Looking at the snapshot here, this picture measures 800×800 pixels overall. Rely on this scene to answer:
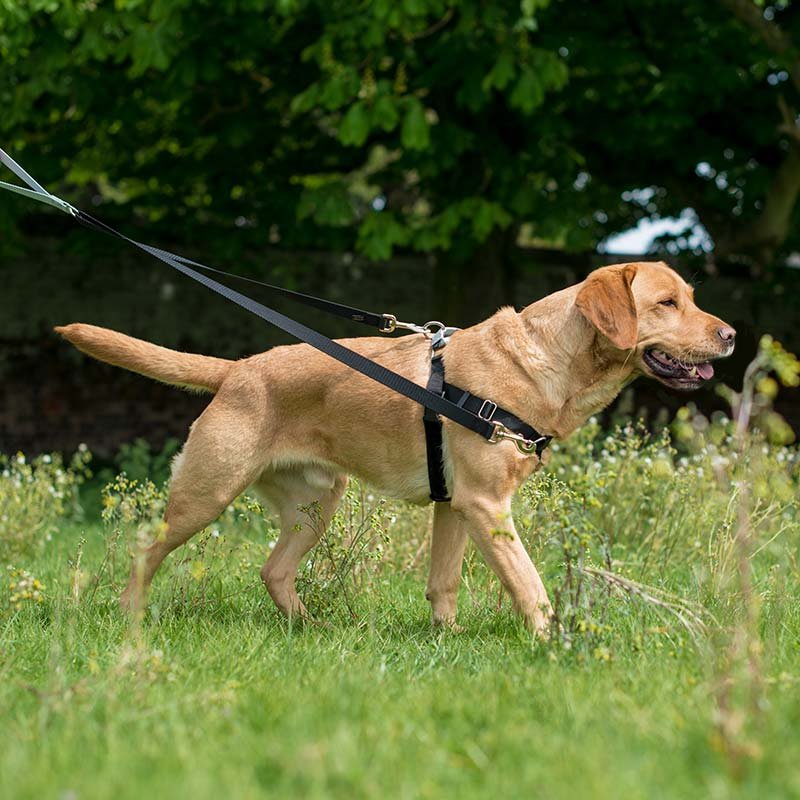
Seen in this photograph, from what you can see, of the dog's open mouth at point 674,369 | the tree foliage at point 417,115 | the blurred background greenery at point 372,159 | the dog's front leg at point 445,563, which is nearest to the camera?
the dog's open mouth at point 674,369

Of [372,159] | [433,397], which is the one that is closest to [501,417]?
[433,397]

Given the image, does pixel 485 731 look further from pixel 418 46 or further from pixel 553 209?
pixel 418 46

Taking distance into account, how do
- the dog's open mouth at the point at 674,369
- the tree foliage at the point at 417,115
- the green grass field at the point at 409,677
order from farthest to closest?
the tree foliage at the point at 417,115, the dog's open mouth at the point at 674,369, the green grass field at the point at 409,677

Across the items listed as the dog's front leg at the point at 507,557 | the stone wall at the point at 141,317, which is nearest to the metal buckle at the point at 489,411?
the dog's front leg at the point at 507,557

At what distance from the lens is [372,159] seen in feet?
42.5

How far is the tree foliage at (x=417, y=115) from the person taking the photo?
922cm

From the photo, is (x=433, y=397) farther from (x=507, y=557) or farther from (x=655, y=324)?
(x=655, y=324)

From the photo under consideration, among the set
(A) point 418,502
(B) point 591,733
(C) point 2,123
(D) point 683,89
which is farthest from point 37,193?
(D) point 683,89

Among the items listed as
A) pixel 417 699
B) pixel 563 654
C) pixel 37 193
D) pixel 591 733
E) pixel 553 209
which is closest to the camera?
pixel 591 733

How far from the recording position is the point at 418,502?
5062mm

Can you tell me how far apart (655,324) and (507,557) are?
3.72 feet

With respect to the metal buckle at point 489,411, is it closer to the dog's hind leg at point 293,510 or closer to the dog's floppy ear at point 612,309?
the dog's floppy ear at point 612,309

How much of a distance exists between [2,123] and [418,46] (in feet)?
12.5

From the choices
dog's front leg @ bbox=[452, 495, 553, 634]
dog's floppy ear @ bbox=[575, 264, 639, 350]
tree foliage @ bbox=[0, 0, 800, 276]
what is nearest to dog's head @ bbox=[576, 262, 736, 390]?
dog's floppy ear @ bbox=[575, 264, 639, 350]
